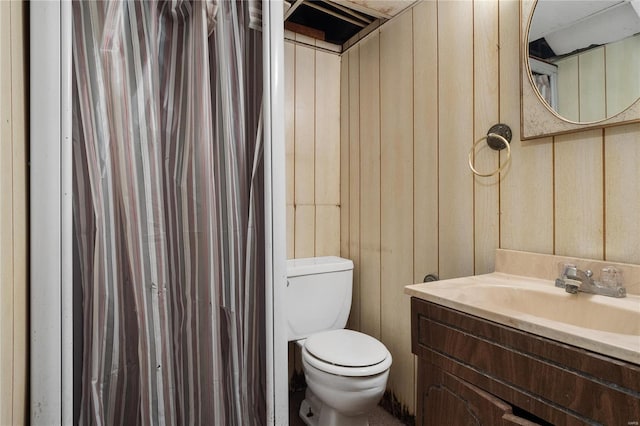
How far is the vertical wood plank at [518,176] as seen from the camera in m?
1.17

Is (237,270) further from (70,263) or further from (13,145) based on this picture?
(13,145)

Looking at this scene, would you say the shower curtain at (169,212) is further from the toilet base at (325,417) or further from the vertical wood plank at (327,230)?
the vertical wood plank at (327,230)

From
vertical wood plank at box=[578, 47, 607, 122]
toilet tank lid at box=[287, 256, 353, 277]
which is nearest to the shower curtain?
toilet tank lid at box=[287, 256, 353, 277]

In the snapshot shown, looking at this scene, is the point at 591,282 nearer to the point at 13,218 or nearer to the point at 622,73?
the point at 622,73

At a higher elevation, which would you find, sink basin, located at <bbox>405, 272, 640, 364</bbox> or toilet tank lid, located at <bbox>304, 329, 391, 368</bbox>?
sink basin, located at <bbox>405, 272, 640, 364</bbox>

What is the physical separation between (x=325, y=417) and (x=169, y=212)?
1145 millimetres

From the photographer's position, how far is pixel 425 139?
1.59m

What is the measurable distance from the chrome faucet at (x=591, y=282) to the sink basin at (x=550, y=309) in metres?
0.02

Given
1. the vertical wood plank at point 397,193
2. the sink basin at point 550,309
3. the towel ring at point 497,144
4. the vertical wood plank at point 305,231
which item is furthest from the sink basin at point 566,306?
the vertical wood plank at point 305,231

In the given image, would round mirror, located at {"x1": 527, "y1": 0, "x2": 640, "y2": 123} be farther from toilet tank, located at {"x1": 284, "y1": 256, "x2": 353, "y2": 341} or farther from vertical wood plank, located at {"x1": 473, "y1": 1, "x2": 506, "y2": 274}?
toilet tank, located at {"x1": 284, "y1": 256, "x2": 353, "y2": 341}

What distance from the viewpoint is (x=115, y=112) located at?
2.97 ft

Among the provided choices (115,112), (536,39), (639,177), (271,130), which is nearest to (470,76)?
(536,39)

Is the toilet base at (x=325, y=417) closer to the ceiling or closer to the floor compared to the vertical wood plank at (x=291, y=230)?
closer to the floor

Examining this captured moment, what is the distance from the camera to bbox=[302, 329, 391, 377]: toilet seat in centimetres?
135
